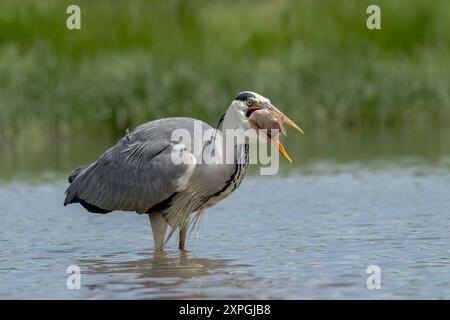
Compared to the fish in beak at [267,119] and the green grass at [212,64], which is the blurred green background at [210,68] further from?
the fish in beak at [267,119]

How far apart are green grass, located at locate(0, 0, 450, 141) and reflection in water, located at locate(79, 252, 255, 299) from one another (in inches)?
349

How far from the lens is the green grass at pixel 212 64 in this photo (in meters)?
18.5

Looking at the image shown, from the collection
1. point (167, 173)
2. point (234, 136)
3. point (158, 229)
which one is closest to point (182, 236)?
point (158, 229)

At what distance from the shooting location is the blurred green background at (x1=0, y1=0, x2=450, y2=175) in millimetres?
18375

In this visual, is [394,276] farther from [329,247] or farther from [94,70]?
[94,70]

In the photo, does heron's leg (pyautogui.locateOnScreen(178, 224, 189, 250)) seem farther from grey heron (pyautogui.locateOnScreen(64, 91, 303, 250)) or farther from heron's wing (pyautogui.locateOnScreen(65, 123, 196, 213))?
heron's wing (pyautogui.locateOnScreen(65, 123, 196, 213))

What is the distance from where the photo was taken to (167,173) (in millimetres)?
9461

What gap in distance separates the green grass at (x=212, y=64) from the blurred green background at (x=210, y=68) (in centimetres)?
2

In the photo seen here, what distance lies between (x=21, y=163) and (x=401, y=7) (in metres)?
8.52

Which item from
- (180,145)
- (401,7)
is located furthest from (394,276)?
(401,7)

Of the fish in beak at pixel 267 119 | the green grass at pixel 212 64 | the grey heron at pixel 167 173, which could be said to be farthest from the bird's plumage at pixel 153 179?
the green grass at pixel 212 64

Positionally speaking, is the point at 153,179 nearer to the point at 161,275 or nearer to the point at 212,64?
the point at 161,275

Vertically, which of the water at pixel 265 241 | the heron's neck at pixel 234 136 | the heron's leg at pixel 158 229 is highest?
the heron's neck at pixel 234 136

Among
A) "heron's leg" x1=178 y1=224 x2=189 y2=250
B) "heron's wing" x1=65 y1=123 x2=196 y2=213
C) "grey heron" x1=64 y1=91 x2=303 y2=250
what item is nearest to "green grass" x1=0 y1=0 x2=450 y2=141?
"heron's wing" x1=65 y1=123 x2=196 y2=213
